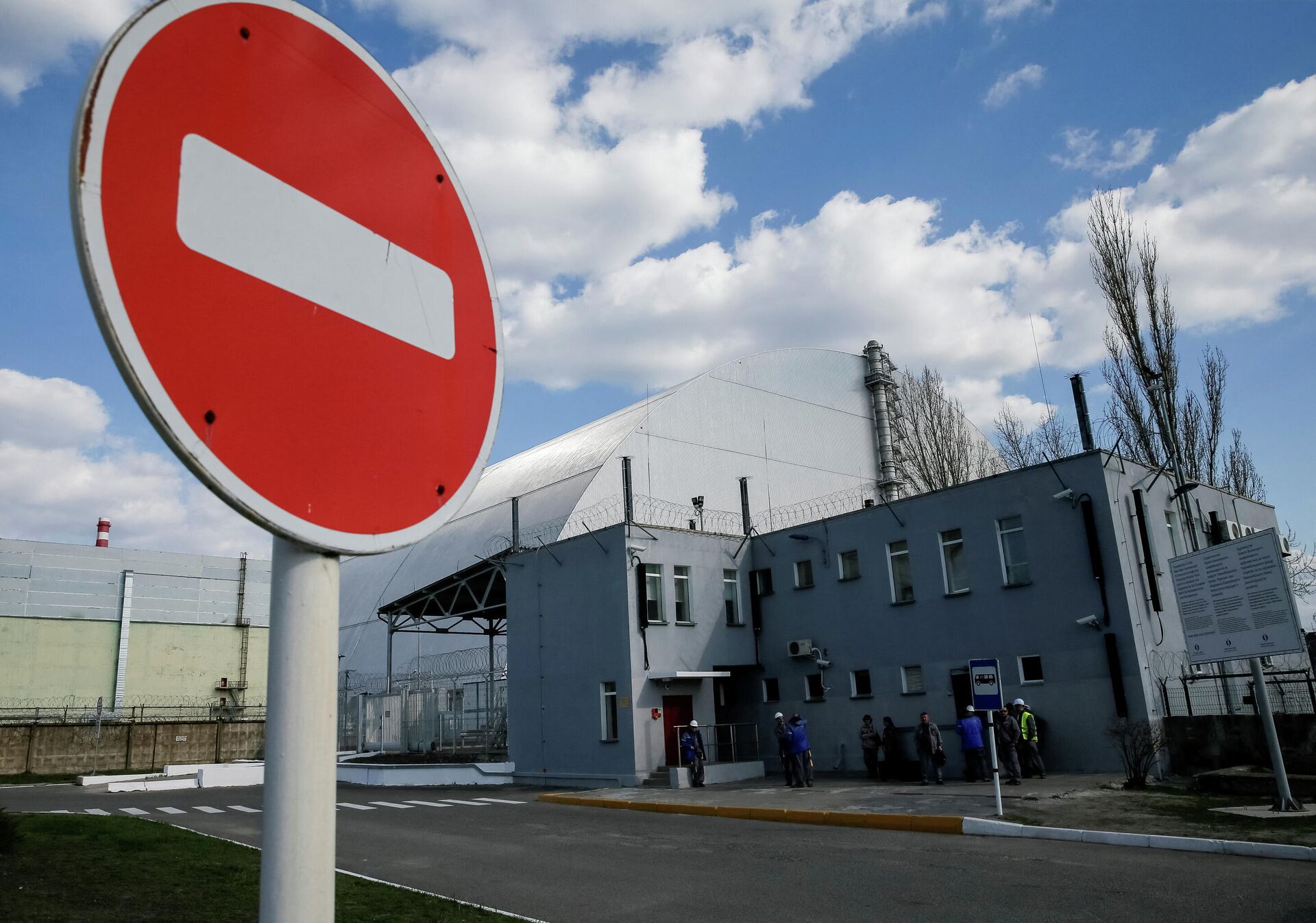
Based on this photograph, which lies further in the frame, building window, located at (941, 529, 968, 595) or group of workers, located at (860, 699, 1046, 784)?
building window, located at (941, 529, 968, 595)

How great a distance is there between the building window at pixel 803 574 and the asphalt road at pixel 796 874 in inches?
450

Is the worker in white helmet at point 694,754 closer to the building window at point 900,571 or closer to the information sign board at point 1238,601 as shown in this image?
the building window at point 900,571

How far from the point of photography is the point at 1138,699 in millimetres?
19469

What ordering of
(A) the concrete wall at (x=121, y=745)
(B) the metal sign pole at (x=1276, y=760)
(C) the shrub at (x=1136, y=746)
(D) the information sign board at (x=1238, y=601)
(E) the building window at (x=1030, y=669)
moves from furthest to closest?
(A) the concrete wall at (x=121, y=745)
(E) the building window at (x=1030, y=669)
(C) the shrub at (x=1136, y=746)
(D) the information sign board at (x=1238, y=601)
(B) the metal sign pole at (x=1276, y=760)

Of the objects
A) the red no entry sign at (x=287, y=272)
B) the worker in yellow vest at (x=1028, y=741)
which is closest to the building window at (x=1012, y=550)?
the worker in yellow vest at (x=1028, y=741)

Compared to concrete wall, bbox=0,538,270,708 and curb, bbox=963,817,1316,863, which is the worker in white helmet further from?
concrete wall, bbox=0,538,270,708

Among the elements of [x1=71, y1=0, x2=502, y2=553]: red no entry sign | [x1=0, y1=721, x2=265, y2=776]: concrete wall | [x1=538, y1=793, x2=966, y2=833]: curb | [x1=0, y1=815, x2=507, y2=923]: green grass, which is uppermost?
[x1=71, y1=0, x2=502, y2=553]: red no entry sign

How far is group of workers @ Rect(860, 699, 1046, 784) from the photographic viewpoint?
62.4 ft

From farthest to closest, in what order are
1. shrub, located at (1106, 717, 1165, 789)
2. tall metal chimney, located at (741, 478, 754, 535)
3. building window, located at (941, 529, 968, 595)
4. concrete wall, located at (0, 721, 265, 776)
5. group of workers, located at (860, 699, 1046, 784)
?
concrete wall, located at (0, 721, 265, 776)
tall metal chimney, located at (741, 478, 754, 535)
building window, located at (941, 529, 968, 595)
group of workers, located at (860, 699, 1046, 784)
shrub, located at (1106, 717, 1165, 789)

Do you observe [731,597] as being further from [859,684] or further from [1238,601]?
[1238,601]

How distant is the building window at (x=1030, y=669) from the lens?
2134cm

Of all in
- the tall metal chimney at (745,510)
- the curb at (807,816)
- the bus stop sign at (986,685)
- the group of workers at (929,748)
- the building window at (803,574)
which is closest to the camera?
the curb at (807,816)

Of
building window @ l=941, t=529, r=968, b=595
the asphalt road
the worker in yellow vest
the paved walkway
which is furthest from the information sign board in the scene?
building window @ l=941, t=529, r=968, b=595

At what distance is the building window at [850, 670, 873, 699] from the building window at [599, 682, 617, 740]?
6.48 m
